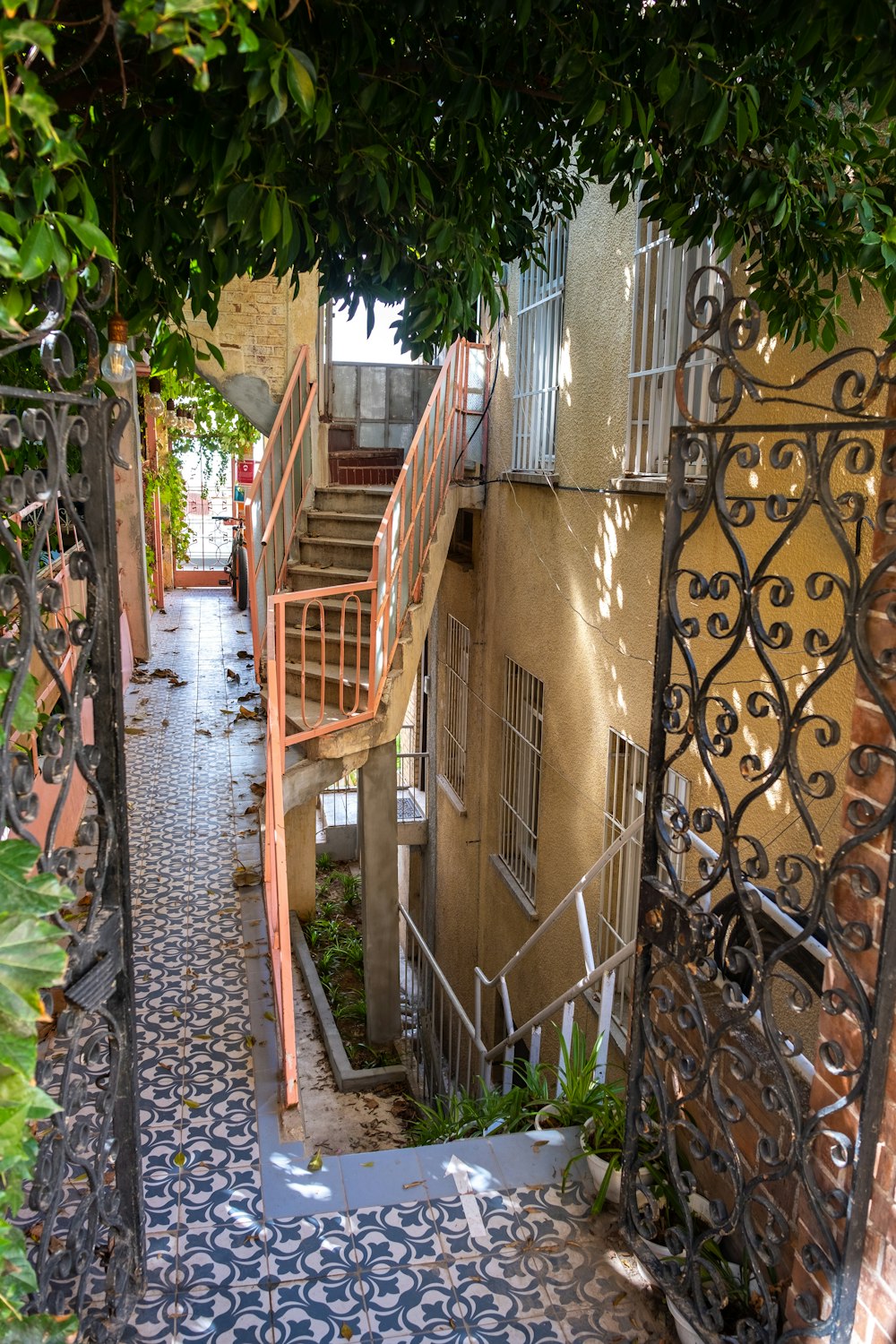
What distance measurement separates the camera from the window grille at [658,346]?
466 centimetres

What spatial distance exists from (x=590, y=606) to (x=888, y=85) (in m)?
3.93

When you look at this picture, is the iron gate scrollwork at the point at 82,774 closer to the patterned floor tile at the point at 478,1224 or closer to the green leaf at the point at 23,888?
the green leaf at the point at 23,888

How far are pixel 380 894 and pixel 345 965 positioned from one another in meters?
1.29

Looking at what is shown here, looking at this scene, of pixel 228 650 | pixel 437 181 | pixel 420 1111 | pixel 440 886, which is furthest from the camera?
pixel 228 650

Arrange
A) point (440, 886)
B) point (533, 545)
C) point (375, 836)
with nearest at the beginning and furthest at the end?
point (375, 836)
point (533, 545)
point (440, 886)

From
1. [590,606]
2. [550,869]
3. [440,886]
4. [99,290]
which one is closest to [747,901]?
[99,290]

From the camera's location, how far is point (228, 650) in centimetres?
1209

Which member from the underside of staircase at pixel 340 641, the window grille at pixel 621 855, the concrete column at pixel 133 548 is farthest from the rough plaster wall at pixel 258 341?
the window grille at pixel 621 855

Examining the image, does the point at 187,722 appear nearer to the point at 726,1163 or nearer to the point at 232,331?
the point at 232,331

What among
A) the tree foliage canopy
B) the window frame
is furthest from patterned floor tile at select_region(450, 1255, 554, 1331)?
the window frame

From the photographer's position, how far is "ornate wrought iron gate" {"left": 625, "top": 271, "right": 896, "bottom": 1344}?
214 centimetres

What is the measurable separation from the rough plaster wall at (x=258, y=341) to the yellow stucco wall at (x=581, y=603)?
174 cm

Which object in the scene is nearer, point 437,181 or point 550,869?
point 437,181

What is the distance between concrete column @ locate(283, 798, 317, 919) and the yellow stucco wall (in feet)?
5.23
